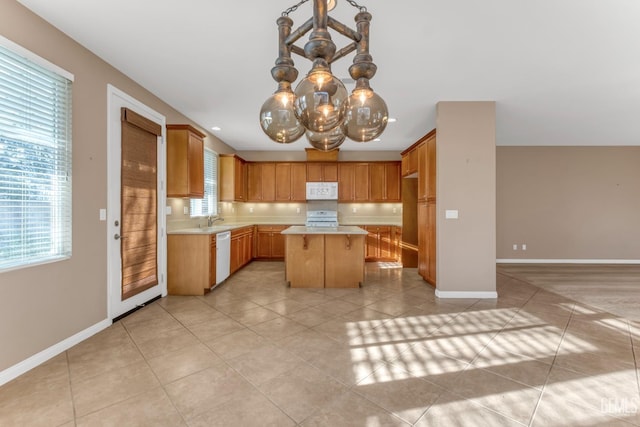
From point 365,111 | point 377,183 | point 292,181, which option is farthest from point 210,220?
point 365,111

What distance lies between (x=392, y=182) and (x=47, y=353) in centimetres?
642

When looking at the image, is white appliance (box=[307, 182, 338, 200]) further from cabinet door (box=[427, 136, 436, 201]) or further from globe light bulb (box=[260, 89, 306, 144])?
globe light bulb (box=[260, 89, 306, 144])

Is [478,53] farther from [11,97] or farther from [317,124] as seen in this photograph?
[11,97]

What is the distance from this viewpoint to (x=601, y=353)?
7.84ft

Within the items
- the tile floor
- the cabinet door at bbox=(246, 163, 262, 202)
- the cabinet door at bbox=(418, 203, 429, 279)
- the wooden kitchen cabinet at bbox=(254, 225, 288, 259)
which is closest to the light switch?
the cabinet door at bbox=(418, 203, 429, 279)

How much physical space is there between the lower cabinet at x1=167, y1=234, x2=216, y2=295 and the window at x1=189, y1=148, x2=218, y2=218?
3.35ft

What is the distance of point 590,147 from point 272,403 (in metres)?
8.51

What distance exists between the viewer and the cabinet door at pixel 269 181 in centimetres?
689

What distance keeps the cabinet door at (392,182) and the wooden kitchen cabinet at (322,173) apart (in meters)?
1.28

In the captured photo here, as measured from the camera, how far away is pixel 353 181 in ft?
22.5

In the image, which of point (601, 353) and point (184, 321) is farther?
point (184, 321)

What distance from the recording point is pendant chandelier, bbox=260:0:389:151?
1.05 m

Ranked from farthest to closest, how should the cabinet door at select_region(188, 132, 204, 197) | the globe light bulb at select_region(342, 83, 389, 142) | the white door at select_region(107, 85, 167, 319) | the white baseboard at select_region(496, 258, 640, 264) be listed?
1. the white baseboard at select_region(496, 258, 640, 264)
2. the cabinet door at select_region(188, 132, 204, 197)
3. the white door at select_region(107, 85, 167, 319)
4. the globe light bulb at select_region(342, 83, 389, 142)

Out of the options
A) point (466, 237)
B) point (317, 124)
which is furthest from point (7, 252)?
point (466, 237)
